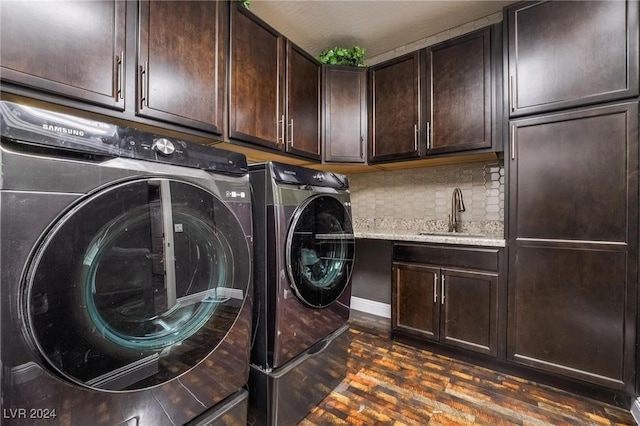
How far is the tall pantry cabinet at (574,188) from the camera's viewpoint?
1469mm

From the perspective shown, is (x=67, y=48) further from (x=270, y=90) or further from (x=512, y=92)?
(x=512, y=92)

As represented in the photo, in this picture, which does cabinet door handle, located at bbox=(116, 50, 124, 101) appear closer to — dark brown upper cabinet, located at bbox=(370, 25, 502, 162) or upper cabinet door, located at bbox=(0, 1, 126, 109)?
upper cabinet door, located at bbox=(0, 1, 126, 109)

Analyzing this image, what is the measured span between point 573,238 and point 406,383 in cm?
131

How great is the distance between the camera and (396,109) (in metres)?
2.32

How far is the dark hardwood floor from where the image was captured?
1.38 m

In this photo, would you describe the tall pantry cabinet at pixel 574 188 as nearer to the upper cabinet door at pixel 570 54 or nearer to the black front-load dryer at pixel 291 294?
the upper cabinet door at pixel 570 54

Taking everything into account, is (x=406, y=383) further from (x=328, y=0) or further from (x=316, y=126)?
(x=328, y=0)

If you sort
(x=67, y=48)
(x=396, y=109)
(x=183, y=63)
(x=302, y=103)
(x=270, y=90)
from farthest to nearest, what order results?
(x=396, y=109), (x=302, y=103), (x=270, y=90), (x=183, y=63), (x=67, y=48)

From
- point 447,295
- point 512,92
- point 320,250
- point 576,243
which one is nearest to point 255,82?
point 320,250

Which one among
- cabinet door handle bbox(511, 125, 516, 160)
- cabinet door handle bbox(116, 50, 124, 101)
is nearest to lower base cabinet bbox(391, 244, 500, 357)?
cabinet door handle bbox(511, 125, 516, 160)

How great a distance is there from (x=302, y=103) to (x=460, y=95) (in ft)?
3.90

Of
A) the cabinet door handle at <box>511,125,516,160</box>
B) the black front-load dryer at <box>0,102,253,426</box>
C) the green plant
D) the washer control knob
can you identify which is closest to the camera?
the black front-load dryer at <box>0,102,253,426</box>

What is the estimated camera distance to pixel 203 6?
150 cm

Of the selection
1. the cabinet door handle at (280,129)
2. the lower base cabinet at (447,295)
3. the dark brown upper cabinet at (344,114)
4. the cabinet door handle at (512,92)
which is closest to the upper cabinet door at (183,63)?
the cabinet door handle at (280,129)
